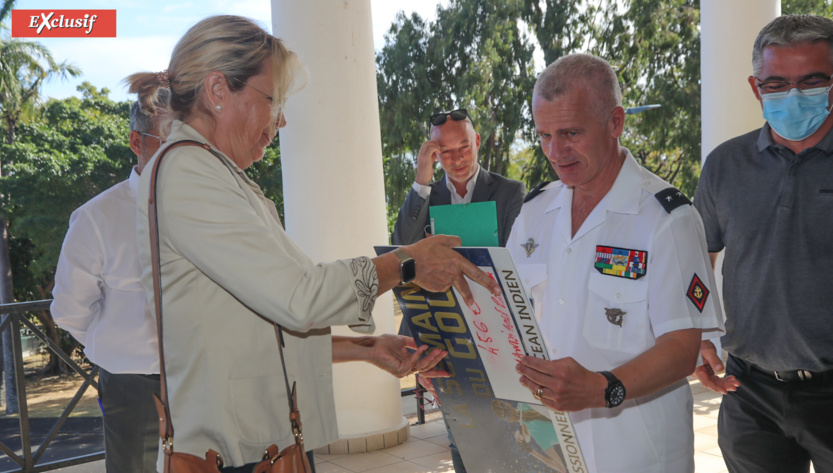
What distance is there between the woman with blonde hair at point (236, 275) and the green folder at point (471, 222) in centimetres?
60

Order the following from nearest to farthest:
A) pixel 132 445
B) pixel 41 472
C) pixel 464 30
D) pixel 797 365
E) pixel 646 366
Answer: pixel 646 366, pixel 797 365, pixel 132 445, pixel 41 472, pixel 464 30

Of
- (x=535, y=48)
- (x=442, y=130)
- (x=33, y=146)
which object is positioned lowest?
(x=442, y=130)

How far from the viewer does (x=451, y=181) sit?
357 centimetres

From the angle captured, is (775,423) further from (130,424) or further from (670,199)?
(130,424)

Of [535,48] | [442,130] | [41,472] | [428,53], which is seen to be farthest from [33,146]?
[442,130]

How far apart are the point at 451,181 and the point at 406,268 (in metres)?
1.90

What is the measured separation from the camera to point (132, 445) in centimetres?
277

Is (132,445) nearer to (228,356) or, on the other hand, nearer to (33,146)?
(228,356)

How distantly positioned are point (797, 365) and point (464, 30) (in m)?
16.9

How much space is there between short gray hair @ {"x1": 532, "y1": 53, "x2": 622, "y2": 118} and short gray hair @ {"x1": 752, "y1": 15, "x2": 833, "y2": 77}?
2.63 feet

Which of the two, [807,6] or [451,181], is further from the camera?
[807,6]

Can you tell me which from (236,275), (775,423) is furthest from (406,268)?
(775,423)

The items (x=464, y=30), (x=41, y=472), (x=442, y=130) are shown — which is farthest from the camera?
(x=464, y=30)

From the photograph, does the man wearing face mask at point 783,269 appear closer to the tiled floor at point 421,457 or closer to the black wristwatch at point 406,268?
the black wristwatch at point 406,268
